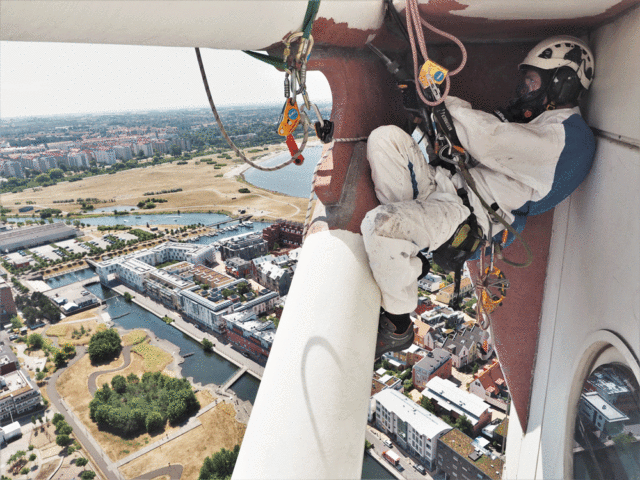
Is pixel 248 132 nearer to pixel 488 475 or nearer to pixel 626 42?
pixel 488 475

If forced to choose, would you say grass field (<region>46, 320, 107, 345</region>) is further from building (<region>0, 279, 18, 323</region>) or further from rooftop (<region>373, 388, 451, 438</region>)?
rooftop (<region>373, 388, 451, 438</region>)

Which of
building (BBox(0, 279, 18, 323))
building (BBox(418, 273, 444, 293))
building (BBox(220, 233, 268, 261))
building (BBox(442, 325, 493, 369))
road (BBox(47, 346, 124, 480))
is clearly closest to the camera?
road (BBox(47, 346, 124, 480))

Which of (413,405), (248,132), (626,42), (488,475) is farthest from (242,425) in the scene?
(248,132)

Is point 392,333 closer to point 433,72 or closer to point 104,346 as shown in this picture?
point 433,72

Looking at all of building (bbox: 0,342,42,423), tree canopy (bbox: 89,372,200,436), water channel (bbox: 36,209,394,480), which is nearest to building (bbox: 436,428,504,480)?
water channel (bbox: 36,209,394,480)

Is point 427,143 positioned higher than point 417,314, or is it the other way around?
point 427,143
